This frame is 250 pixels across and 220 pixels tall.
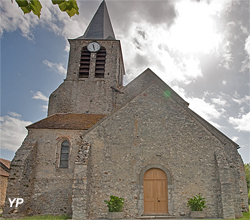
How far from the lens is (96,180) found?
453 inches

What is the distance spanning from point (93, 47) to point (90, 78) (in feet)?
10.7

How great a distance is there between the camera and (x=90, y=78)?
20375mm

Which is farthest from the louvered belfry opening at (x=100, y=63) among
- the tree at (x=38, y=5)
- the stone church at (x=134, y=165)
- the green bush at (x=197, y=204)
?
the tree at (x=38, y=5)

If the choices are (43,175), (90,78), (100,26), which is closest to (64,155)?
(43,175)

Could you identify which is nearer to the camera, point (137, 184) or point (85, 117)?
point (137, 184)

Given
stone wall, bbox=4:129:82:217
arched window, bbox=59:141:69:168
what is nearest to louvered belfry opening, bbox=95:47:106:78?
stone wall, bbox=4:129:82:217

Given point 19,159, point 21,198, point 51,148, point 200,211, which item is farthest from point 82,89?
point 200,211

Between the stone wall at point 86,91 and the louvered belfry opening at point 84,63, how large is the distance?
0.36 metres

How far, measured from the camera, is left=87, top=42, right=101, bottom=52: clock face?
2141 cm

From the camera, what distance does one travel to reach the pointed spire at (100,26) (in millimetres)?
22578

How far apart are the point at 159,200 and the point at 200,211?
1.95 meters

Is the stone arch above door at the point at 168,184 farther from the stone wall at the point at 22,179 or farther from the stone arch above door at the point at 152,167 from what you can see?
the stone wall at the point at 22,179

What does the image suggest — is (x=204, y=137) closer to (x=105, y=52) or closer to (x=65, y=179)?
(x=65, y=179)

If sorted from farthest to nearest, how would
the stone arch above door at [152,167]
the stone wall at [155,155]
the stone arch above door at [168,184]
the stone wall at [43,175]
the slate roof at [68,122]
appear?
1. the slate roof at [68,122]
2. the stone wall at [43,175]
3. the stone arch above door at [152,167]
4. the stone wall at [155,155]
5. the stone arch above door at [168,184]
